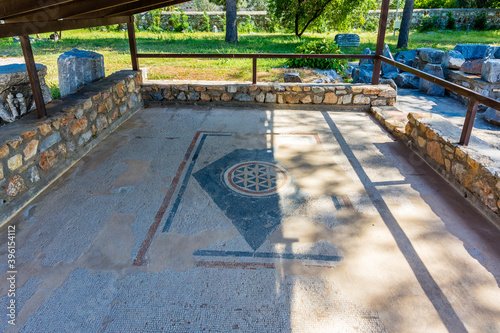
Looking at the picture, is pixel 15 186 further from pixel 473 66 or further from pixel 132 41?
pixel 473 66

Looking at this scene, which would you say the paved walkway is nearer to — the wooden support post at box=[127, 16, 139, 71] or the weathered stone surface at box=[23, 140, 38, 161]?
the weathered stone surface at box=[23, 140, 38, 161]

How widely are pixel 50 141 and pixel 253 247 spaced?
2584mm

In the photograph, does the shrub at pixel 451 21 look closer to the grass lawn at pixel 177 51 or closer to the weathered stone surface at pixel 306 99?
the grass lawn at pixel 177 51

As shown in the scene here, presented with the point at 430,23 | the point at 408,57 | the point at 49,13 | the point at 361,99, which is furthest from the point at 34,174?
the point at 430,23

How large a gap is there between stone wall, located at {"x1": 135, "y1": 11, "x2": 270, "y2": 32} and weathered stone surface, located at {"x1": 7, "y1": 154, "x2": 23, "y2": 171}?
1786 cm

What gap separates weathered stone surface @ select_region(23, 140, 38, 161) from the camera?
10.5ft

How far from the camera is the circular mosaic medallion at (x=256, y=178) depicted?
3485 mm

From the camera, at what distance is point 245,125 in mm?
5316

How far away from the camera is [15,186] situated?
310cm

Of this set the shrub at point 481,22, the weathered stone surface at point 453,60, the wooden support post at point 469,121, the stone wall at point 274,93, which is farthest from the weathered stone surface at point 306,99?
the shrub at point 481,22

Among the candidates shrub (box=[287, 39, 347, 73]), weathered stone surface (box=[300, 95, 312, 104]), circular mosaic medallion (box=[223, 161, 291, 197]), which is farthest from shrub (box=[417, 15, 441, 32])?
circular mosaic medallion (box=[223, 161, 291, 197])

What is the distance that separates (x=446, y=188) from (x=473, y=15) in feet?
74.1

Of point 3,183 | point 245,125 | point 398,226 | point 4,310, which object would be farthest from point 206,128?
point 4,310

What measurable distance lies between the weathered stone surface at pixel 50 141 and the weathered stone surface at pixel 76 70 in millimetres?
1549
